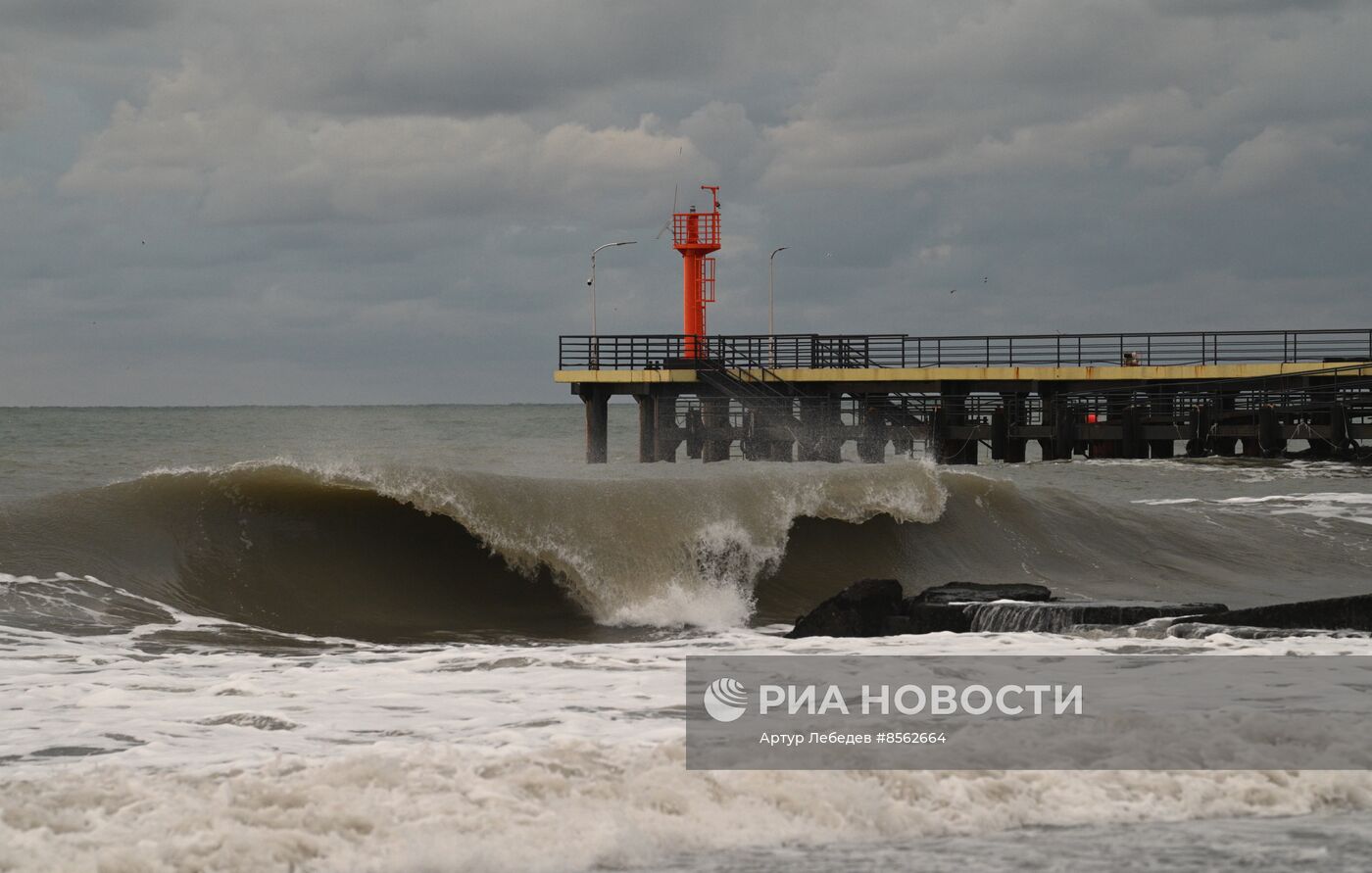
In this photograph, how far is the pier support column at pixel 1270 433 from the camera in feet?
105

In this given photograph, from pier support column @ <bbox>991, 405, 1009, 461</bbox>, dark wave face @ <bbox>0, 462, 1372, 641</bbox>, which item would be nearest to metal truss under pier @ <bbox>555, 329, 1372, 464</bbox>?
pier support column @ <bbox>991, 405, 1009, 461</bbox>

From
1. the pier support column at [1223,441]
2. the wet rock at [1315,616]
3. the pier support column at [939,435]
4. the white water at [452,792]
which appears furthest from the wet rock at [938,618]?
the pier support column at [1223,441]

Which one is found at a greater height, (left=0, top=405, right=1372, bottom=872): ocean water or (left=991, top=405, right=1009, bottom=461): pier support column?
(left=991, top=405, right=1009, bottom=461): pier support column

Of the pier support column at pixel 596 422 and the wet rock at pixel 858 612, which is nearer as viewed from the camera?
the wet rock at pixel 858 612

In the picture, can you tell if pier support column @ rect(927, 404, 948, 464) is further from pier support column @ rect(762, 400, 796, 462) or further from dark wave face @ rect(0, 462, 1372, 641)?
dark wave face @ rect(0, 462, 1372, 641)

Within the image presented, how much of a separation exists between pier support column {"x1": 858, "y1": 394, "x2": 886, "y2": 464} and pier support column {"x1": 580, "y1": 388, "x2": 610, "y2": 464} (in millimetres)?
7113

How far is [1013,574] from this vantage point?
52.7 feet

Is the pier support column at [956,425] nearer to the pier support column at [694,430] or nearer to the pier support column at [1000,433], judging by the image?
the pier support column at [1000,433]

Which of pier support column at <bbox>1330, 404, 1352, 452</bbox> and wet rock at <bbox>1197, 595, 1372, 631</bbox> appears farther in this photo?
pier support column at <bbox>1330, 404, 1352, 452</bbox>

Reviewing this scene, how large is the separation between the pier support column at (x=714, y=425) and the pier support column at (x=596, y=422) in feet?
9.03

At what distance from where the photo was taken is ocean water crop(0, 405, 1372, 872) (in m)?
5.13

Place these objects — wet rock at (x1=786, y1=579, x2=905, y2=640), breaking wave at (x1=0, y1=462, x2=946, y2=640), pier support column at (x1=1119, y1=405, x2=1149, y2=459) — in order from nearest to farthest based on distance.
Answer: wet rock at (x1=786, y1=579, x2=905, y2=640) → breaking wave at (x1=0, y1=462, x2=946, y2=640) → pier support column at (x1=1119, y1=405, x2=1149, y2=459)

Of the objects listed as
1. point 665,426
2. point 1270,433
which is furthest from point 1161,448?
point 665,426
